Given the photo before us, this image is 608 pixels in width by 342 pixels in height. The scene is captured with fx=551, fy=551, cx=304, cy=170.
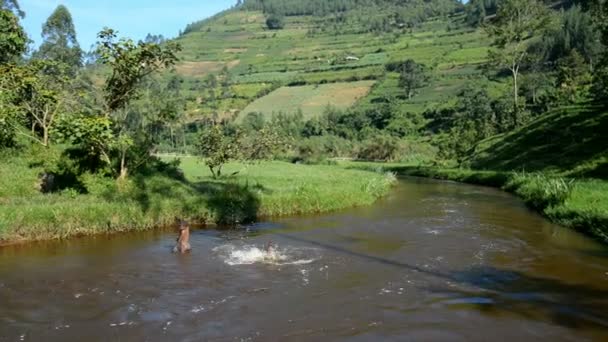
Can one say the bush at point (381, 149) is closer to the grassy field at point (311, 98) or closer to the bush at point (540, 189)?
the grassy field at point (311, 98)

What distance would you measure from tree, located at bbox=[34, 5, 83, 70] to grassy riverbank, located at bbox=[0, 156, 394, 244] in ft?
214

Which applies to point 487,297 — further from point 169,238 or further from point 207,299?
point 169,238

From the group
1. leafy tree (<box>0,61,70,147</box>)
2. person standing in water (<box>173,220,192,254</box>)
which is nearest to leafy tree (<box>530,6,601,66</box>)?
Result: leafy tree (<box>0,61,70,147</box>)

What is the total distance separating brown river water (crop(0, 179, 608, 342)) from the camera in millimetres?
12609

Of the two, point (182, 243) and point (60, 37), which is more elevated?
point (60, 37)

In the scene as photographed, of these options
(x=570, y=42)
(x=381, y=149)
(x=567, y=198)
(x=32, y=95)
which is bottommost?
(x=567, y=198)

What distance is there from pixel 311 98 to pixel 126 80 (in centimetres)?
11659

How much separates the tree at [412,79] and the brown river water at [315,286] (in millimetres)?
110879

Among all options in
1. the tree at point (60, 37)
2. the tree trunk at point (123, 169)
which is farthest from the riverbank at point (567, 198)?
the tree at point (60, 37)

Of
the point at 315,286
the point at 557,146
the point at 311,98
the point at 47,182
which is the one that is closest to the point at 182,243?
the point at 315,286

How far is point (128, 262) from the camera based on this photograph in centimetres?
1878

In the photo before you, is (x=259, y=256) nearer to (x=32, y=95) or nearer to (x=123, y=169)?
(x=123, y=169)

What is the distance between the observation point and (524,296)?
14828 mm

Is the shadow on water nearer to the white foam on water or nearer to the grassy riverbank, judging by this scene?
the white foam on water
